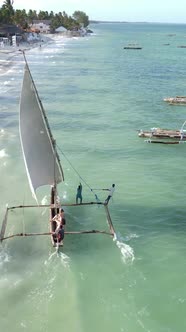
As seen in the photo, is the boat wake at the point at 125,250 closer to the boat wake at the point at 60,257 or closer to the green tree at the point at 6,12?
the boat wake at the point at 60,257

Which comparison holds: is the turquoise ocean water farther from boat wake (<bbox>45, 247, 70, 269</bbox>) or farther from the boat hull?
the boat hull

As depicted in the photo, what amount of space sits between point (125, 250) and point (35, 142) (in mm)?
8169

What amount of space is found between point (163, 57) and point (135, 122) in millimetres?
94093

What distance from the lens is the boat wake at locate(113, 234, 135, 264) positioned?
22984mm

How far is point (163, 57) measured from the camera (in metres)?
140

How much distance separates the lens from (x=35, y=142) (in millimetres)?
25391

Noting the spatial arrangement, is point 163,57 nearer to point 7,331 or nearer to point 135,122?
point 135,122

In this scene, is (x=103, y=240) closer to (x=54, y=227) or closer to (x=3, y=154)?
(x=54, y=227)

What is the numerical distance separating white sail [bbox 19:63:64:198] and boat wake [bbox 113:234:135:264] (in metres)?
5.14

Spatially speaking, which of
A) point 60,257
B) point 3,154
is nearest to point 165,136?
point 3,154

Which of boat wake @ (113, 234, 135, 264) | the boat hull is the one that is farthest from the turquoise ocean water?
the boat hull

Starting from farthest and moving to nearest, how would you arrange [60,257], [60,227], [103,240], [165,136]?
[165,136]
[103,240]
[60,257]
[60,227]

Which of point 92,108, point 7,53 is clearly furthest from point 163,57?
point 92,108

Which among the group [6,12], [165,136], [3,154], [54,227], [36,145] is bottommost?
[3,154]
